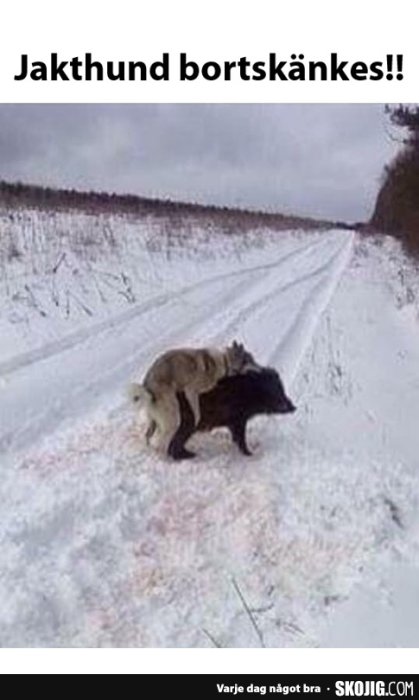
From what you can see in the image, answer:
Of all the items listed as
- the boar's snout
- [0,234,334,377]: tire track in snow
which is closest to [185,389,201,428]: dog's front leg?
the boar's snout

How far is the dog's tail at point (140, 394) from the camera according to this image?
2.80 metres

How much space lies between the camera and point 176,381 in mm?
2795

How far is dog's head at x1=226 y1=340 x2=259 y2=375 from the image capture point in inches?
113

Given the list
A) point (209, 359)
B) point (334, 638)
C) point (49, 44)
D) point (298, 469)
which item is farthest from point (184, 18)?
point (334, 638)

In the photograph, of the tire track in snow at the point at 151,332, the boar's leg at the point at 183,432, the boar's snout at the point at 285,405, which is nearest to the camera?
the boar's leg at the point at 183,432

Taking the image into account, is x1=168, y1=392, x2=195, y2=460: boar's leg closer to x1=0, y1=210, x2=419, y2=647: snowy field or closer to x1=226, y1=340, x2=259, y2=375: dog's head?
x1=0, y1=210, x2=419, y2=647: snowy field

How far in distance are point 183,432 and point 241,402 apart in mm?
216

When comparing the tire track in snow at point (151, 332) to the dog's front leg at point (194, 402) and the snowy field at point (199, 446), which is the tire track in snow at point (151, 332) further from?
the dog's front leg at point (194, 402)

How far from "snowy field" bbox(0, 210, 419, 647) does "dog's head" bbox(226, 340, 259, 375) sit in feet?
0.53

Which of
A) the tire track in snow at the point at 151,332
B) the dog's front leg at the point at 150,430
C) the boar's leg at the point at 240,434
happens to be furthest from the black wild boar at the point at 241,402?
the tire track in snow at the point at 151,332

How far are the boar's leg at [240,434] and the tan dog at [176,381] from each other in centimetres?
12

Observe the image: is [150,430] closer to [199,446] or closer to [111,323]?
[199,446]

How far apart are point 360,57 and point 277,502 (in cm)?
116

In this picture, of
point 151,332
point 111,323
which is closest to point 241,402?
point 151,332
